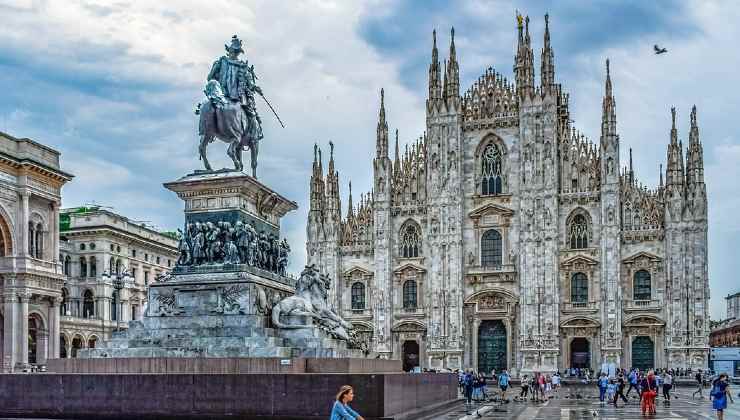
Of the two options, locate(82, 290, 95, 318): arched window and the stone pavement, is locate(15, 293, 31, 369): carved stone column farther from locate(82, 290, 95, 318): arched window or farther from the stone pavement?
the stone pavement

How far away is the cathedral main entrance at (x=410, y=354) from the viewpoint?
58.9 metres

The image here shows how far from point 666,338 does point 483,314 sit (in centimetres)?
1098

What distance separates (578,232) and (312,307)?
40.3 metres

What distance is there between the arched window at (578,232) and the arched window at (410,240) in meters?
9.75

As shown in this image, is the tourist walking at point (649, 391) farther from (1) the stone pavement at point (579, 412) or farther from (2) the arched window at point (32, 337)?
(2) the arched window at point (32, 337)

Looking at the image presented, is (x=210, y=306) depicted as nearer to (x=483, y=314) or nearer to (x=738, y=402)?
(x=738, y=402)

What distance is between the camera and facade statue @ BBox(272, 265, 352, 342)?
1727 cm

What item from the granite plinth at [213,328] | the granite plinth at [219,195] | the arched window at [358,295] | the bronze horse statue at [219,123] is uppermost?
the bronze horse statue at [219,123]

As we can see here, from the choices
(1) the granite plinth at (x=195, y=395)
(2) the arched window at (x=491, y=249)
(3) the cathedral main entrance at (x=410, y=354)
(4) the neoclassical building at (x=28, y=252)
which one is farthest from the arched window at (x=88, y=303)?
(1) the granite plinth at (x=195, y=395)

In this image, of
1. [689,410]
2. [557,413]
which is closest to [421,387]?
[557,413]

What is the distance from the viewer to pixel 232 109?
60.4 ft

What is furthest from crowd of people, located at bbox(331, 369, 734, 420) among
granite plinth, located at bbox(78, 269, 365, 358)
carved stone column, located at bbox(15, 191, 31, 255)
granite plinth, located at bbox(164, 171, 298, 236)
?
carved stone column, located at bbox(15, 191, 31, 255)

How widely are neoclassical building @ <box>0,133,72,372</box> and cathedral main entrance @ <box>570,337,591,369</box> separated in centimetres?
3017

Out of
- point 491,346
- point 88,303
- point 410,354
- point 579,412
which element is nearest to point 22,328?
point 410,354
